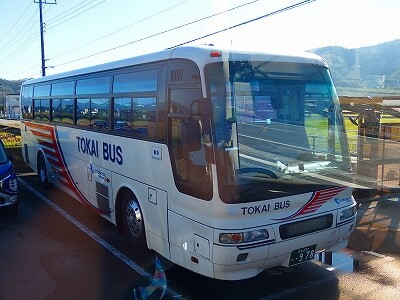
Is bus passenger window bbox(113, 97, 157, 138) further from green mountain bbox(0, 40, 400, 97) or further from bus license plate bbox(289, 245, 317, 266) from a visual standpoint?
green mountain bbox(0, 40, 400, 97)

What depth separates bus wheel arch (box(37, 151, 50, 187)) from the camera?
1040 cm

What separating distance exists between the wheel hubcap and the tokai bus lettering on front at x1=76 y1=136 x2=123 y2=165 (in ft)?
2.39

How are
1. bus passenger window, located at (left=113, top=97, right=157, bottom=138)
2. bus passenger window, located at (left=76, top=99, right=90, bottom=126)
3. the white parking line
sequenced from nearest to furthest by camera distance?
1. the white parking line
2. bus passenger window, located at (left=113, top=97, right=157, bottom=138)
3. bus passenger window, located at (left=76, top=99, right=90, bottom=126)

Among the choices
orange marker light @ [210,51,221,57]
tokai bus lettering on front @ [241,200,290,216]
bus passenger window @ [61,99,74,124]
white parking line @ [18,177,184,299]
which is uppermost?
orange marker light @ [210,51,221,57]

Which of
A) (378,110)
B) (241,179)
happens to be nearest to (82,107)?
(241,179)

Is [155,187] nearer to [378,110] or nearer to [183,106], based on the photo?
[183,106]

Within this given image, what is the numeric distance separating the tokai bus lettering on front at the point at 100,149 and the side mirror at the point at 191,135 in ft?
7.28

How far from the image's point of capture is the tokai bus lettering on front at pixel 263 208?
4169mm

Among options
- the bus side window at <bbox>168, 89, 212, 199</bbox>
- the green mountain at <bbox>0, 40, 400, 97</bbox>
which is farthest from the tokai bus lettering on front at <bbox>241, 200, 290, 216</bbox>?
the green mountain at <bbox>0, 40, 400, 97</bbox>

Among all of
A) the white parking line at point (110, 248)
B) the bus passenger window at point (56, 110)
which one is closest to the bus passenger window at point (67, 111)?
the bus passenger window at point (56, 110)

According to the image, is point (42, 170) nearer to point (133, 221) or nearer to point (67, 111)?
point (67, 111)

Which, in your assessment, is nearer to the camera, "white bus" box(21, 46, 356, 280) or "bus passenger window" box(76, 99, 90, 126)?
"white bus" box(21, 46, 356, 280)

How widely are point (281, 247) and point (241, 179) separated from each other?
91 cm

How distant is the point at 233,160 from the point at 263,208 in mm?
623
